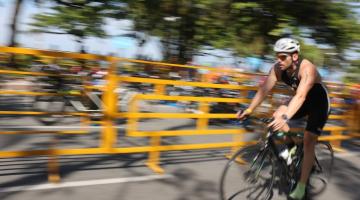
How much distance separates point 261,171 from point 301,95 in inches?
36.1

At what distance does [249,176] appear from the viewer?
14.2 feet

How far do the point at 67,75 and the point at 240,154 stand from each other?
16.7 feet

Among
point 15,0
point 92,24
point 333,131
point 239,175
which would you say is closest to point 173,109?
point 92,24

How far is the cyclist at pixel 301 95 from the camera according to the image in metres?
4.27

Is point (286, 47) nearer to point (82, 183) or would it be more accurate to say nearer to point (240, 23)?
point (82, 183)

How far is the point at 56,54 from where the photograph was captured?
4.62 metres

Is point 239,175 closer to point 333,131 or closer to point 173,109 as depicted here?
point 333,131

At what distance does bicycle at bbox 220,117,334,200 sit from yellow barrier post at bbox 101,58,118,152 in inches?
64.6

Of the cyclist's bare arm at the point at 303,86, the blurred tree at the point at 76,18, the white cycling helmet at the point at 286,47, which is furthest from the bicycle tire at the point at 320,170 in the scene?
the blurred tree at the point at 76,18

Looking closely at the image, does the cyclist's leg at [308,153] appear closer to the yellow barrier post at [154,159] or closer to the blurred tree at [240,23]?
the yellow barrier post at [154,159]

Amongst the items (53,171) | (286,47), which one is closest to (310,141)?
(286,47)

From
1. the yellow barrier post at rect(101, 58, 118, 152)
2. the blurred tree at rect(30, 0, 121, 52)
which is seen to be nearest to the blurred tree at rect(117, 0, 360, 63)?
the blurred tree at rect(30, 0, 121, 52)

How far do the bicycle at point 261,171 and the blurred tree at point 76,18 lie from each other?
8.26 m

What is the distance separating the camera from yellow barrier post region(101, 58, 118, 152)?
4.90m
